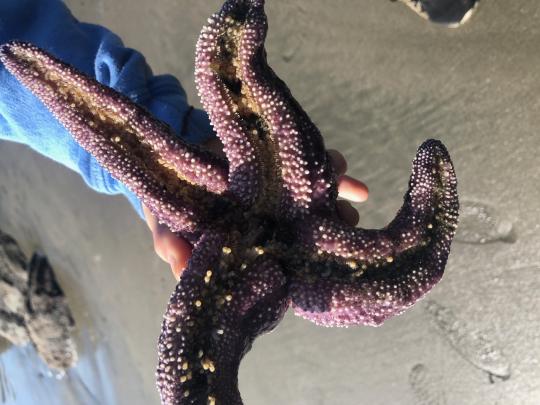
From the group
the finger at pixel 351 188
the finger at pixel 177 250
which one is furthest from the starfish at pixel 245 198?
the finger at pixel 351 188

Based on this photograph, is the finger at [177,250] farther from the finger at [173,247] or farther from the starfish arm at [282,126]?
the starfish arm at [282,126]

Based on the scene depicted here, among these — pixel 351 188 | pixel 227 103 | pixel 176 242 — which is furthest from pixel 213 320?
pixel 351 188

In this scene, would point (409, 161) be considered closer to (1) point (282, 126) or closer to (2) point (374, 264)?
(2) point (374, 264)

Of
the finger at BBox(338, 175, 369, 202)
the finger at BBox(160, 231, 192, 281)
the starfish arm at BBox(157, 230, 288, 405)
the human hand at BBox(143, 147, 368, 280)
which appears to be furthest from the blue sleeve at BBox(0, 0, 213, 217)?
the starfish arm at BBox(157, 230, 288, 405)

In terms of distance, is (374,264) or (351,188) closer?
(374,264)

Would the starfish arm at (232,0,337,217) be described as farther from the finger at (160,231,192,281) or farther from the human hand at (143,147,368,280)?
the finger at (160,231,192,281)
